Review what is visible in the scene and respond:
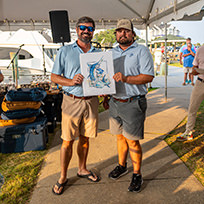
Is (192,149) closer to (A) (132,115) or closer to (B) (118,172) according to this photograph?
(B) (118,172)

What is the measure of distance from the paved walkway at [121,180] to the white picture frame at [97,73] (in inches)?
45.8

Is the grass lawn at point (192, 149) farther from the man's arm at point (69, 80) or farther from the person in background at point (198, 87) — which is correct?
the man's arm at point (69, 80)

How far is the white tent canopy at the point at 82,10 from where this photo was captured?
628 cm

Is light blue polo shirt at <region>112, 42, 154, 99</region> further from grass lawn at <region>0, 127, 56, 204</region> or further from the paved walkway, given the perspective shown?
grass lawn at <region>0, 127, 56, 204</region>

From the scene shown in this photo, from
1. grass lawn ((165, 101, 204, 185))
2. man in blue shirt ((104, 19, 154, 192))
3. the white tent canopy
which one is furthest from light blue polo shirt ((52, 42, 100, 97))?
the white tent canopy

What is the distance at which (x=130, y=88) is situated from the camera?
89.8 inches

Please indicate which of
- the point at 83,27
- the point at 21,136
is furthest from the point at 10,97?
the point at 83,27

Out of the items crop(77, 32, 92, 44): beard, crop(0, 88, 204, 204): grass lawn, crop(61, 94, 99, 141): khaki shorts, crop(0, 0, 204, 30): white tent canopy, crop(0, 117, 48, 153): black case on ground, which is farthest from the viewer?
crop(0, 0, 204, 30): white tent canopy

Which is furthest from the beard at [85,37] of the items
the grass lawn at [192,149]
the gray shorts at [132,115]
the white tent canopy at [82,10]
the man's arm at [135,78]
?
the white tent canopy at [82,10]

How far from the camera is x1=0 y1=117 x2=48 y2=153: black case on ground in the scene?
350cm

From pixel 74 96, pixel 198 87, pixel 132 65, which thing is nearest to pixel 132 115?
pixel 132 65

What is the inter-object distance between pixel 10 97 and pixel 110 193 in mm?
2214

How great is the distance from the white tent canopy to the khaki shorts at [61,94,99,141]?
428 cm

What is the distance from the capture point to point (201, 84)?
3334mm
